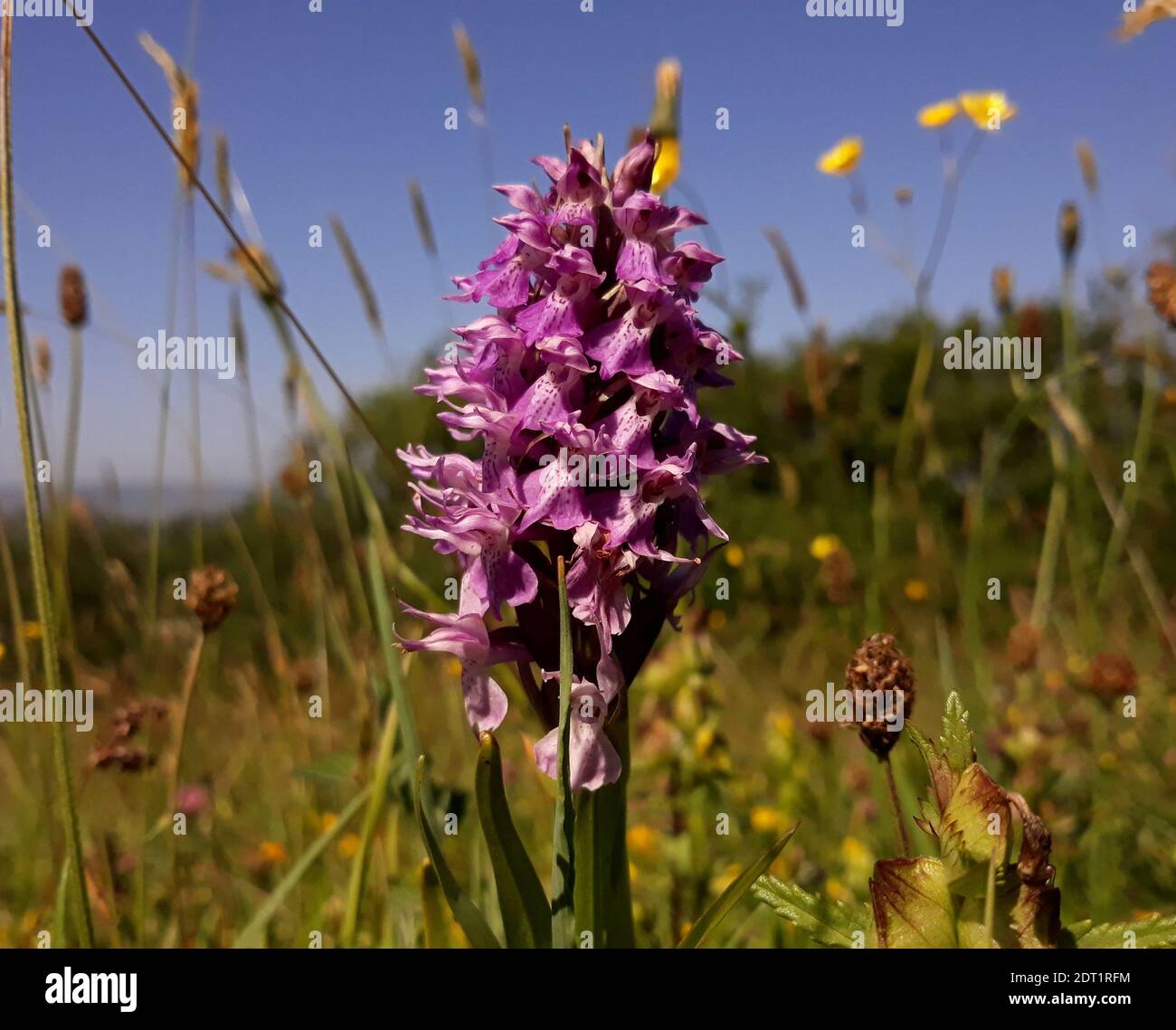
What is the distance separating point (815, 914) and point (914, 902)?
18cm

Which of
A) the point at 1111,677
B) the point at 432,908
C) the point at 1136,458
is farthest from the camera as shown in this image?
the point at 1136,458

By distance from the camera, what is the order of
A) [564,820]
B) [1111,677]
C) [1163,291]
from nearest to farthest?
[564,820] → [1163,291] → [1111,677]

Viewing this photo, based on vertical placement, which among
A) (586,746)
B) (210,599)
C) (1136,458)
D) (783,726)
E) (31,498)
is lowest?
(783,726)

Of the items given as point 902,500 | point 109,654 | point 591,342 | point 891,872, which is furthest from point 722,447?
point 109,654

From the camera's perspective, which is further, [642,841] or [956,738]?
[642,841]

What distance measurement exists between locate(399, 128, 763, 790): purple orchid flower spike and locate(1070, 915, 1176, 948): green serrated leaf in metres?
0.66

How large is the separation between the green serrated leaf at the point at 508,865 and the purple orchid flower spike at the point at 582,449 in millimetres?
118

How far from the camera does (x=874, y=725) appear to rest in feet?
4.55

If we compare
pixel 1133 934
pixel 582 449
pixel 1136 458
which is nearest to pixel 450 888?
pixel 582 449

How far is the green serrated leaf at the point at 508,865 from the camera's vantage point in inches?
49.6

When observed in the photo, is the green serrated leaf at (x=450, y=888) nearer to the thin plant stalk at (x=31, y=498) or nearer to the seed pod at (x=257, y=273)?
the thin plant stalk at (x=31, y=498)

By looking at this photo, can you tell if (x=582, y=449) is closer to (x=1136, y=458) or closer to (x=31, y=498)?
(x=31, y=498)

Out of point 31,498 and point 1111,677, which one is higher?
point 31,498

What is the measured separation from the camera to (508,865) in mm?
1307
